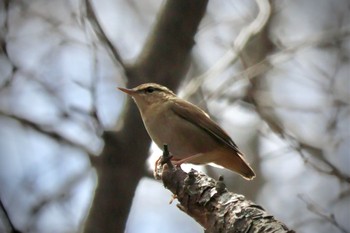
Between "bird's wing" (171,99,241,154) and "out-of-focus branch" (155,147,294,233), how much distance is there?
4.23 ft

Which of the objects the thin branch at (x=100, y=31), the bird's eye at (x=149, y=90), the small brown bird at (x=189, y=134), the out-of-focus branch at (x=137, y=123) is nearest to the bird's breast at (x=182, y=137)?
the small brown bird at (x=189, y=134)

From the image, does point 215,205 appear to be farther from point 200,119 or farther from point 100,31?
point 200,119

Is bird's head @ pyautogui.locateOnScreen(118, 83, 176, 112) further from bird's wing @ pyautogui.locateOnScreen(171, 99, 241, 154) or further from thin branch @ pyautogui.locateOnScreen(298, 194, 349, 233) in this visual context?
thin branch @ pyautogui.locateOnScreen(298, 194, 349, 233)

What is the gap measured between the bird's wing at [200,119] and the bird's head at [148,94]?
99 mm

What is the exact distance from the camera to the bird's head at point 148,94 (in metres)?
3.66

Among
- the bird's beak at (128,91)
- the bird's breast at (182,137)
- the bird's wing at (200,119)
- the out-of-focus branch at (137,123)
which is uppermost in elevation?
the out-of-focus branch at (137,123)

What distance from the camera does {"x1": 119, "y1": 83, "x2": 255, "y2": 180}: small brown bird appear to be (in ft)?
12.4

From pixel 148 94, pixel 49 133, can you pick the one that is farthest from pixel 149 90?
pixel 49 133

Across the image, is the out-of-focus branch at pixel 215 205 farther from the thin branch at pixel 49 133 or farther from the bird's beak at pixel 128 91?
the bird's beak at pixel 128 91

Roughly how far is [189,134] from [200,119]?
0.13m

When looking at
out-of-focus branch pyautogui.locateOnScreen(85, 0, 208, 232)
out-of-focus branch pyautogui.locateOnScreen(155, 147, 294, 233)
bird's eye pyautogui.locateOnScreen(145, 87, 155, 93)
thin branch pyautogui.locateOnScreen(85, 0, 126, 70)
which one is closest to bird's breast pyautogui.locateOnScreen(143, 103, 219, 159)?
bird's eye pyautogui.locateOnScreen(145, 87, 155, 93)

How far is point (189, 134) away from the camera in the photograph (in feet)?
12.9

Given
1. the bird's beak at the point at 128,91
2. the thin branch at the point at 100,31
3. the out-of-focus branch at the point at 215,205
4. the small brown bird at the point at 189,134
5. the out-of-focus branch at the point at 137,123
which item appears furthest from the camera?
the small brown bird at the point at 189,134

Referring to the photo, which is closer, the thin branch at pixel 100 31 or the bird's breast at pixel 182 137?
the thin branch at pixel 100 31
